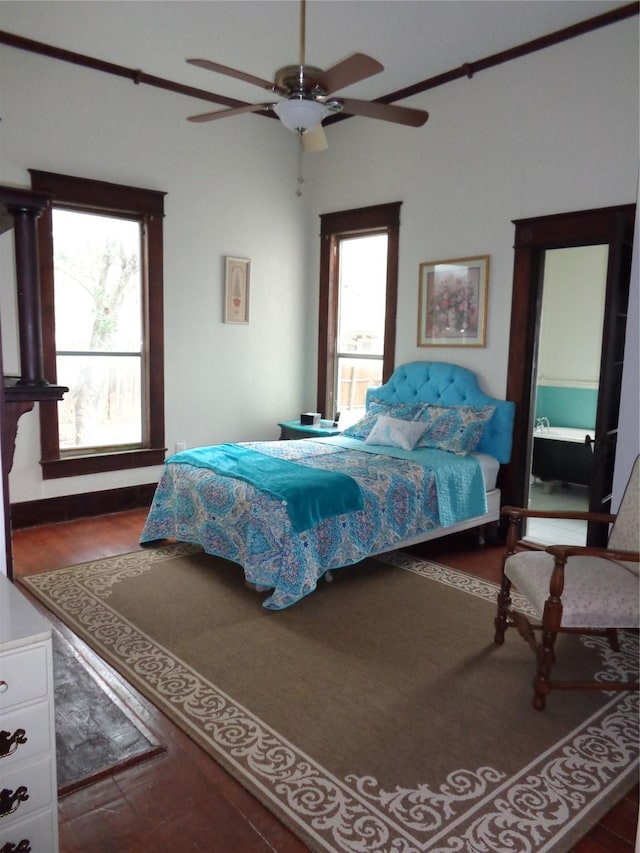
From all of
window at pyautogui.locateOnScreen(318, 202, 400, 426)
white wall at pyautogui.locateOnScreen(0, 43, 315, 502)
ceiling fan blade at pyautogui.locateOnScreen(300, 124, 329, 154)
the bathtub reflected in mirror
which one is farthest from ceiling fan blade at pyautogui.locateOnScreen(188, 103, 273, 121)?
the bathtub reflected in mirror

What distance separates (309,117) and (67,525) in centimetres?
348

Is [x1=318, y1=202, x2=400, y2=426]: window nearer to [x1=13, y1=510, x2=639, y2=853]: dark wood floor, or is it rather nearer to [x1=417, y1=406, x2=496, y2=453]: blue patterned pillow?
[x1=417, y1=406, x2=496, y2=453]: blue patterned pillow

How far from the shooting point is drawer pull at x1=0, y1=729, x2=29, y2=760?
51.0 inches

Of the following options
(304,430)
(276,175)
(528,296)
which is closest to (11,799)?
(528,296)

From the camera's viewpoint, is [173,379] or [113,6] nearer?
[113,6]

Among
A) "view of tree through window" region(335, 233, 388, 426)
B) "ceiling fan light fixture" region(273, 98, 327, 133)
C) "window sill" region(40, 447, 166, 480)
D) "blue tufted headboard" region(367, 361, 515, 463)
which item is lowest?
"window sill" region(40, 447, 166, 480)

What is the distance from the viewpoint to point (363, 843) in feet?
6.04

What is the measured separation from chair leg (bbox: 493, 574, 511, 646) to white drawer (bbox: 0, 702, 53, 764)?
87.2 inches

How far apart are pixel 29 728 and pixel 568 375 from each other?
616 cm

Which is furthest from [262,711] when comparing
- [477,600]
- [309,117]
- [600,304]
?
[600,304]

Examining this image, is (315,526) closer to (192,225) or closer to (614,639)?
(614,639)

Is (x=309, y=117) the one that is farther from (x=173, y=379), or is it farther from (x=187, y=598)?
(x=173, y=379)

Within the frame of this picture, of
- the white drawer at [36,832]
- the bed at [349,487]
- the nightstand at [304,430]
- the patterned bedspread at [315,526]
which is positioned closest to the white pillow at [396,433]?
the bed at [349,487]

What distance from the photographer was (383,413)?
16.7 ft
